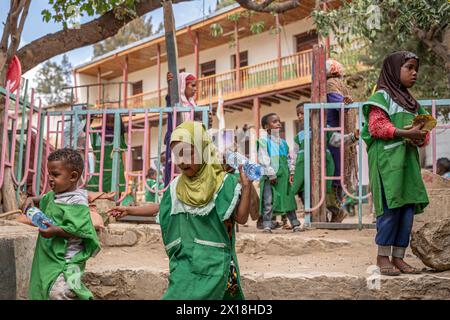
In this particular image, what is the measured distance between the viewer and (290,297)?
3416 millimetres

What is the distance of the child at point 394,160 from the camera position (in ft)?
10.2

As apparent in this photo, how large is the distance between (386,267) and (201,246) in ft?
4.43

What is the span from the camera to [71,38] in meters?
6.25

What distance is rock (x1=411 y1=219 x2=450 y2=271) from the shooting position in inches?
130

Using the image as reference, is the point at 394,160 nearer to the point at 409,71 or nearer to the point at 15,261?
the point at 409,71

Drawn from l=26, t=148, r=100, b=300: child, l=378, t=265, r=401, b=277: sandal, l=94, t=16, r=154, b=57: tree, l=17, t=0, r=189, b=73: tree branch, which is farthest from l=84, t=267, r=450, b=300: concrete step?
l=94, t=16, r=154, b=57: tree

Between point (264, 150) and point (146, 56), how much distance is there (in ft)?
53.6

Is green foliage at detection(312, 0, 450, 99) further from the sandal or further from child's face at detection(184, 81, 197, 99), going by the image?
the sandal

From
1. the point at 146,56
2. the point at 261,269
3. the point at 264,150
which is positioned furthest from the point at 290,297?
the point at 146,56

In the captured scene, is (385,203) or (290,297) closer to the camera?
(385,203)

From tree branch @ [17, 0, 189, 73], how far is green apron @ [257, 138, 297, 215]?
239cm
